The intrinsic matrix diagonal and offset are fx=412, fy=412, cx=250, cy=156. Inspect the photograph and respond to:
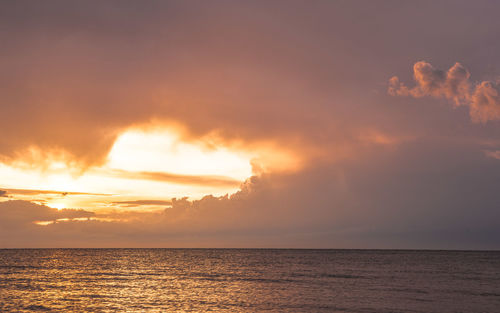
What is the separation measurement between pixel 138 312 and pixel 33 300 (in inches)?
612

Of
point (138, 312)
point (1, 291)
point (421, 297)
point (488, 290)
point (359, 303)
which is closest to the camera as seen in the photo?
point (138, 312)

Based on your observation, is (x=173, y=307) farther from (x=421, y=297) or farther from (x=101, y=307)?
(x=421, y=297)

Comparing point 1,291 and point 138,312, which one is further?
point 1,291

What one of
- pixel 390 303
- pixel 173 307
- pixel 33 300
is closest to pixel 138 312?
pixel 173 307

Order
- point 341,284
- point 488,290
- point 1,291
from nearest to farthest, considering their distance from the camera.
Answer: point 1,291 → point 488,290 → point 341,284

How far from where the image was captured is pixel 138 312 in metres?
40.1

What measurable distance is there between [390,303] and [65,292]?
40389 mm

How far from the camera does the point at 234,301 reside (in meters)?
46.4

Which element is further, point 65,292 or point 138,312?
point 65,292

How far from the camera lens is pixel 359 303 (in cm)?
4547

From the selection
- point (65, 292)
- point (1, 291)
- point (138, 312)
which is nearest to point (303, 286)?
point (138, 312)

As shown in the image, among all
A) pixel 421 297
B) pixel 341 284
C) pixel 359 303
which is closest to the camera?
pixel 359 303

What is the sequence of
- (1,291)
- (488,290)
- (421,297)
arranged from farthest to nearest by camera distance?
(488,290)
(1,291)
(421,297)

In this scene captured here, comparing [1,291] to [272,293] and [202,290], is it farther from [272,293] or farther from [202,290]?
[272,293]
